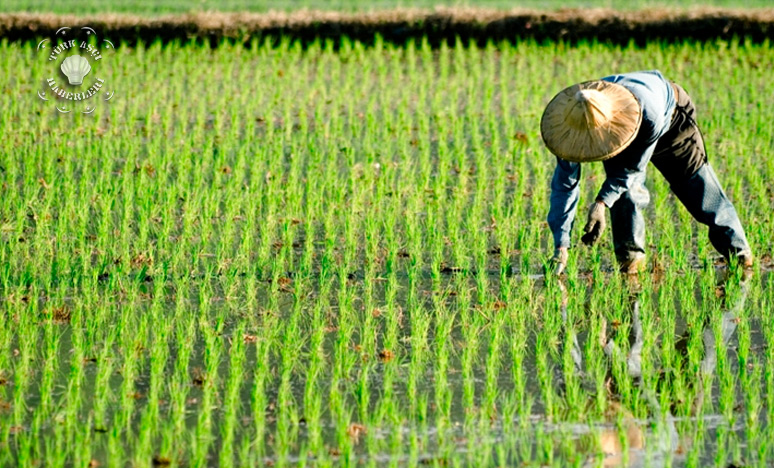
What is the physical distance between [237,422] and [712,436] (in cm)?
160

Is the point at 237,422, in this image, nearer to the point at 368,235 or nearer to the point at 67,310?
the point at 67,310

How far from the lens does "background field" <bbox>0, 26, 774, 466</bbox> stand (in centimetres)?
375

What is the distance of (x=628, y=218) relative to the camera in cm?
524

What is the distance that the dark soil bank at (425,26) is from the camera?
10258 millimetres

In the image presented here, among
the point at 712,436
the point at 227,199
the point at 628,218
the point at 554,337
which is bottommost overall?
the point at 712,436

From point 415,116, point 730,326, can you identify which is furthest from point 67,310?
point 415,116

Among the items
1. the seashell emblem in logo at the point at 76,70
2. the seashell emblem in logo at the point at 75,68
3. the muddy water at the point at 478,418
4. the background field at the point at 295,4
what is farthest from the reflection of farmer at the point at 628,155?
the background field at the point at 295,4

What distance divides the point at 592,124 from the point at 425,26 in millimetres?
6293

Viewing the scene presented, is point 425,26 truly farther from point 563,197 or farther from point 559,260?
point 563,197

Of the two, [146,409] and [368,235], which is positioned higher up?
[368,235]

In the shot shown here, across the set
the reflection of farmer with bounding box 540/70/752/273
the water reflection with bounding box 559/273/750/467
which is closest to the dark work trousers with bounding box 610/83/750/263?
the reflection of farmer with bounding box 540/70/752/273

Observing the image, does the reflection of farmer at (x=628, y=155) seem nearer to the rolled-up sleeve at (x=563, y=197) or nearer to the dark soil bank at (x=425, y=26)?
the rolled-up sleeve at (x=563, y=197)

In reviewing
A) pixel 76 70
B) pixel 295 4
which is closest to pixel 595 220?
pixel 76 70

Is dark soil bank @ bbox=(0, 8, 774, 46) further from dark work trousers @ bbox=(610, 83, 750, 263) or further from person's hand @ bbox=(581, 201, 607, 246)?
person's hand @ bbox=(581, 201, 607, 246)
